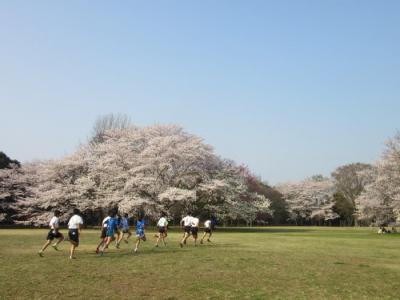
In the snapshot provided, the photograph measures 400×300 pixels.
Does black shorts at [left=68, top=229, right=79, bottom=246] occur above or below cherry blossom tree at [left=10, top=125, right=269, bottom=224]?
below

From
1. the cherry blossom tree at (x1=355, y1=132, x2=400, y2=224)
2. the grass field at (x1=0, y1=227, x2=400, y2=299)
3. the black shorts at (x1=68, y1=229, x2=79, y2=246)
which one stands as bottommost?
the grass field at (x1=0, y1=227, x2=400, y2=299)

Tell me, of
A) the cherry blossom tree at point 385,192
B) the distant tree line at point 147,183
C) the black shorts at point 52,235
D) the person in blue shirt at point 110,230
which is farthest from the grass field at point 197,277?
the cherry blossom tree at point 385,192

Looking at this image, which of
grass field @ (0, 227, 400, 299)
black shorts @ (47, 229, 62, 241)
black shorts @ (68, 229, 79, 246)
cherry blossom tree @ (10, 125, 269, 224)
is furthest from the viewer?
cherry blossom tree @ (10, 125, 269, 224)

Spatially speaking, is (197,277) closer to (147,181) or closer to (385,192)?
(147,181)

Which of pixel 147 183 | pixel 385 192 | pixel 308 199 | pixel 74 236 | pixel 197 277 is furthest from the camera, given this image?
pixel 308 199

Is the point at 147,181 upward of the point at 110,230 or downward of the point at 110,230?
upward

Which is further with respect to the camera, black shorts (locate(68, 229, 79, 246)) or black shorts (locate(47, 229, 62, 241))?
black shorts (locate(47, 229, 62, 241))

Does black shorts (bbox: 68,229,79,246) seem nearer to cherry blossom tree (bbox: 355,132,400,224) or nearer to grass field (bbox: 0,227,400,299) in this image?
grass field (bbox: 0,227,400,299)

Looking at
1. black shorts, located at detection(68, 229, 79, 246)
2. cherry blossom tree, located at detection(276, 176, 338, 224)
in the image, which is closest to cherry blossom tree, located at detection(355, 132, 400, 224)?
black shorts, located at detection(68, 229, 79, 246)

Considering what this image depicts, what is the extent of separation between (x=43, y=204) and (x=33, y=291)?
48600 millimetres

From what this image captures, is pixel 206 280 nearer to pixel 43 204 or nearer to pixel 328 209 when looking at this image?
pixel 43 204

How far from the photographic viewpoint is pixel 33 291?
10.3 m

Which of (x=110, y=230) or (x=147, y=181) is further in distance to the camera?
(x=147, y=181)

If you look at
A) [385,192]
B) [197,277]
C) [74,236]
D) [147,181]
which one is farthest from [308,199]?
[197,277]
